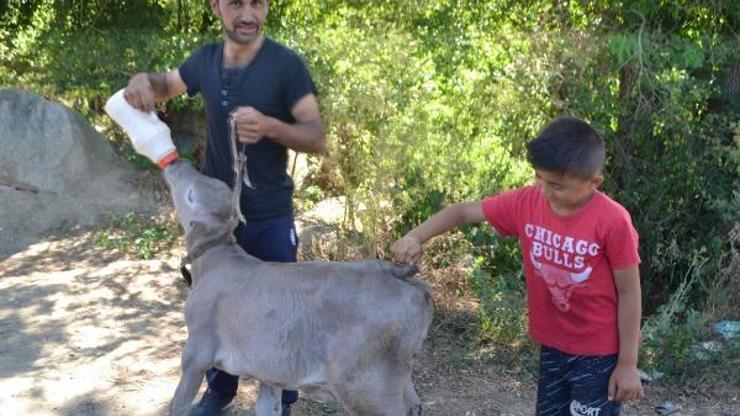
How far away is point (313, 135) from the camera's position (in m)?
3.74

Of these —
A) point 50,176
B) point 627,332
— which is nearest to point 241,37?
point 627,332

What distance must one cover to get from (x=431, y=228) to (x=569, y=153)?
0.65 metres

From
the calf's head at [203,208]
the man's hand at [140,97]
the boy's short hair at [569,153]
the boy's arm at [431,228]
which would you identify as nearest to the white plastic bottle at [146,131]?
the man's hand at [140,97]

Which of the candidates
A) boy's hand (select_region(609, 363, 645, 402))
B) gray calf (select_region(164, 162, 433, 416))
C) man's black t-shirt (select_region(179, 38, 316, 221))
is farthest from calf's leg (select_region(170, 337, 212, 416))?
boy's hand (select_region(609, 363, 645, 402))

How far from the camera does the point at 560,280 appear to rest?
11.1ft

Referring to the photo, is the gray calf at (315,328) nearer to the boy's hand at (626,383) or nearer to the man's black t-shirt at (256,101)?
the man's black t-shirt at (256,101)

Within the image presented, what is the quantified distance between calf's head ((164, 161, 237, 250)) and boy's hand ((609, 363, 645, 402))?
1.63m

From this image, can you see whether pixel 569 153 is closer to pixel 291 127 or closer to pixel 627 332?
pixel 627 332

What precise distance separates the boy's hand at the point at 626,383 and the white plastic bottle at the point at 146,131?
6.60ft

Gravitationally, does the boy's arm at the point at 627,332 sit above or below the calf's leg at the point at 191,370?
above

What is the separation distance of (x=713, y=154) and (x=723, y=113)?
53cm

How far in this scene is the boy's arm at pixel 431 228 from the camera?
11.3 ft

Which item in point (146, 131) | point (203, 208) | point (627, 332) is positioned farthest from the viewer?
point (146, 131)

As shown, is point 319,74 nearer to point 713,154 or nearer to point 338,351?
point 713,154
